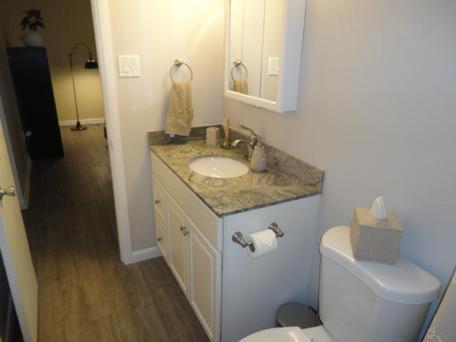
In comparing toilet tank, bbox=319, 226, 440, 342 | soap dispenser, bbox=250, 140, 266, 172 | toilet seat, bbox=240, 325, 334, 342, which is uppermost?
soap dispenser, bbox=250, 140, 266, 172

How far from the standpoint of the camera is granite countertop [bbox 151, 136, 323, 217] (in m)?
1.37

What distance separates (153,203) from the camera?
2248 millimetres

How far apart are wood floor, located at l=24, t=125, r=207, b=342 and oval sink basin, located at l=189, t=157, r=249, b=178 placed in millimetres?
780

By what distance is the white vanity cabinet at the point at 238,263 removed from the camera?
138 cm

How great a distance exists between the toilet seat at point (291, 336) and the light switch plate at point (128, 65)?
1480 mm

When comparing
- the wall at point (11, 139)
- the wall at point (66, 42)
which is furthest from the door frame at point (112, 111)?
the wall at point (66, 42)

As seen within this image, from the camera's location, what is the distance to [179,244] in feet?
6.02

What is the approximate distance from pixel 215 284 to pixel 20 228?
1114 mm

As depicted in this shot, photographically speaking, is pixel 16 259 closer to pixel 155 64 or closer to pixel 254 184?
pixel 254 184

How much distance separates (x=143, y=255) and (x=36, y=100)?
2.96m

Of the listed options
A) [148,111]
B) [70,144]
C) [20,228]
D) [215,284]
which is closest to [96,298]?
[20,228]

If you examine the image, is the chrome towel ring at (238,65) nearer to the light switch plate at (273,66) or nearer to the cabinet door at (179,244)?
the light switch plate at (273,66)

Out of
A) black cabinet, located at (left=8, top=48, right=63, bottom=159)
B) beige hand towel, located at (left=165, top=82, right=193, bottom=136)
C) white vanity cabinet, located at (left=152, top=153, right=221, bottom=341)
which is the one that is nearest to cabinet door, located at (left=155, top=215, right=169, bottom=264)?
white vanity cabinet, located at (left=152, top=153, right=221, bottom=341)

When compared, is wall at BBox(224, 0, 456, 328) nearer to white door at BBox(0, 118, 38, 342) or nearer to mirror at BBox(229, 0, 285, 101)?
mirror at BBox(229, 0, 285, 101)
